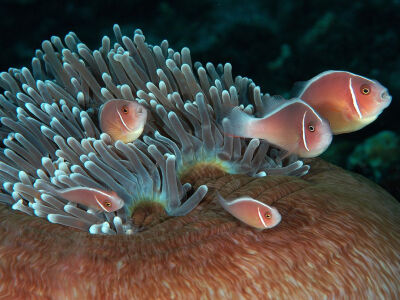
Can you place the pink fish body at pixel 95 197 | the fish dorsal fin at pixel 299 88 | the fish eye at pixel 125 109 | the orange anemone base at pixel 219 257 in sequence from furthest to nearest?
the fish dorsal fin at pixel 299 88 < the fish eye at pixel 125 109 < the pink fish body at pixel 95 197 < the orange anemone base at pixel 219 257

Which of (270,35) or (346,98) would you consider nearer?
(346,98)

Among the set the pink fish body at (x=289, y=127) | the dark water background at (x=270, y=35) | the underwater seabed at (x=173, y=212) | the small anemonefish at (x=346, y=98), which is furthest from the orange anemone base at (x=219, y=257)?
the dark water background at (x=270, y=35)

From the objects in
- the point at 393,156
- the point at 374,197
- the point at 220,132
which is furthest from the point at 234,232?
the point at 393,156

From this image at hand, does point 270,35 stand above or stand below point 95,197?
below

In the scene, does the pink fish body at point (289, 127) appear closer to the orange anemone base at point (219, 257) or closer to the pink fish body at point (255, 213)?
the orange anemone base at point (219, 257)

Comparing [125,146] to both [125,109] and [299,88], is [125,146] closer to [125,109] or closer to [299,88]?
[125,109]

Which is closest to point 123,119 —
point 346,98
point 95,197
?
point 95,197

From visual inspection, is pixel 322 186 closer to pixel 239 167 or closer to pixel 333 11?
pixel 239 167

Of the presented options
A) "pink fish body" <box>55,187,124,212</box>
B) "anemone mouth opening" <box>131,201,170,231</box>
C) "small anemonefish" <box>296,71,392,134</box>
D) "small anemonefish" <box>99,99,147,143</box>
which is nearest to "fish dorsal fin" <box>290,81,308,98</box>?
"small anemonefish" <box>296,71,392,134</box>
